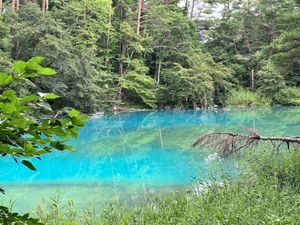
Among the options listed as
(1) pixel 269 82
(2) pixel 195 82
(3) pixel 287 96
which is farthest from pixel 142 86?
(3) pixel 287 96

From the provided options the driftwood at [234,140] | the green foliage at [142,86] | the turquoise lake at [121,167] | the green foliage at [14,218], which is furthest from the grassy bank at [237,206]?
the green foliage at [142,86]

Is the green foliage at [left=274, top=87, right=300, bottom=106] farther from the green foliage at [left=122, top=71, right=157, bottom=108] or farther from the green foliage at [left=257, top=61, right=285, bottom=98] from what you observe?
the green foliage at [left=122, top=71, right=157, bottom=108]

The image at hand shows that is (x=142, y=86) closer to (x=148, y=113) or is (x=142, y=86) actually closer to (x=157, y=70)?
(x=148, y=113)

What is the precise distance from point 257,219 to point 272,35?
25.9m

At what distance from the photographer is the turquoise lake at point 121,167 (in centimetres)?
722

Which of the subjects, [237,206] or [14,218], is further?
[237,206]

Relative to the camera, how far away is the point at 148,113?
23.1 m

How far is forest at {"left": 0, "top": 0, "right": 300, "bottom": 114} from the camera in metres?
19.2

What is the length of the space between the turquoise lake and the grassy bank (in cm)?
99

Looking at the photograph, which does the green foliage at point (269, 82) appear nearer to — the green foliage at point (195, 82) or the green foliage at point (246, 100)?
the green foliage at point (246, 100)

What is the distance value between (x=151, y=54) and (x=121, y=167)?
17423 millimetres

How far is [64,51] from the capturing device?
18266 millimetres

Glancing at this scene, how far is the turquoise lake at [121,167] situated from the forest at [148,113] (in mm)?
50

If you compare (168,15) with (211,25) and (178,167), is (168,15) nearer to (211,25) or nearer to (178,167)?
(211,25)
